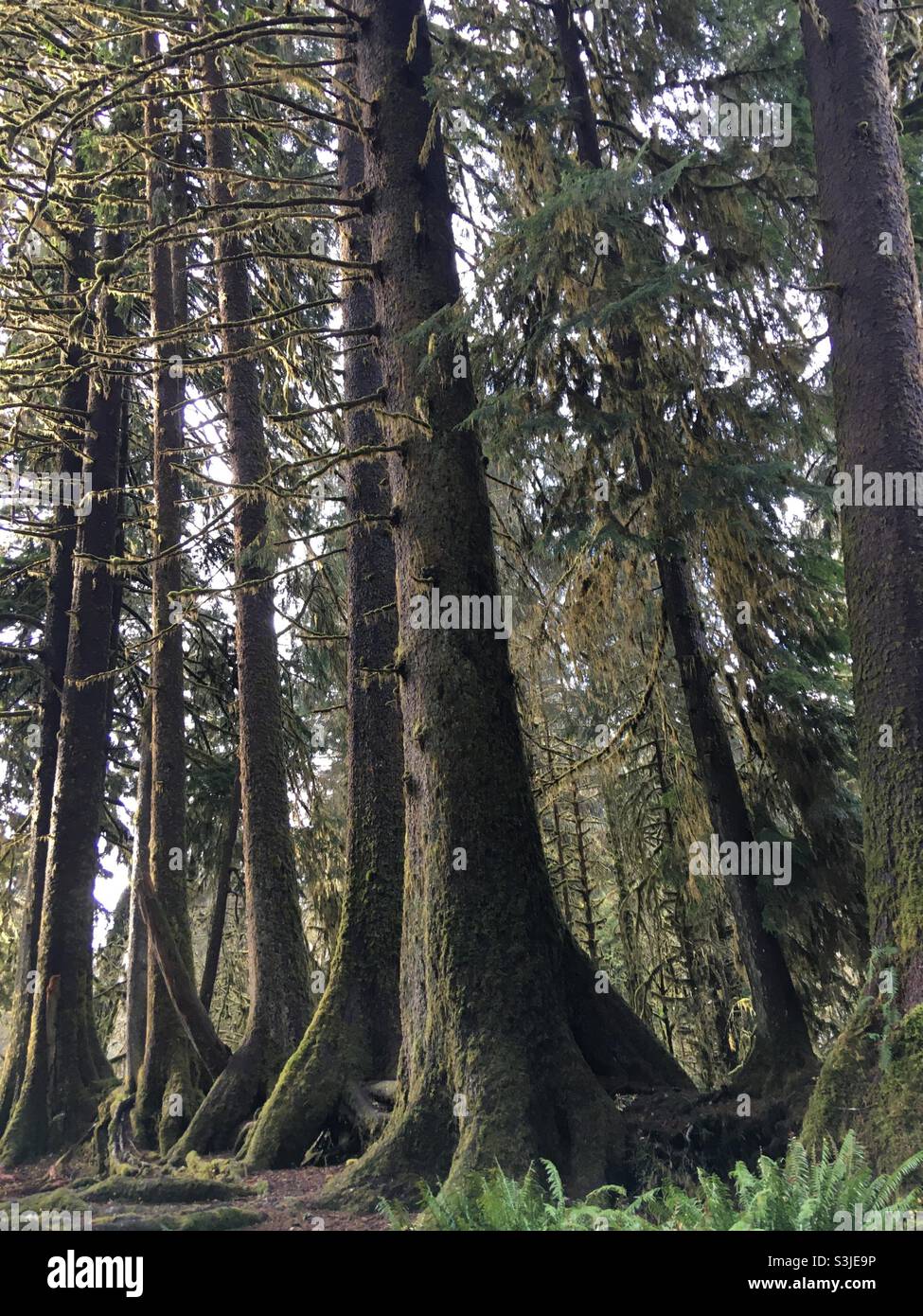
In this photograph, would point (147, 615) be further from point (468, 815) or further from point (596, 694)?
point (468, 815)

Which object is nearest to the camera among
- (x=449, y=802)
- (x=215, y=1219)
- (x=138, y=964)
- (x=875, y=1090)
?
(x=875, y=1090)

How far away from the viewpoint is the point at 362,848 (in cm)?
897

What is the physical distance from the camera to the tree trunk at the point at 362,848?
7828mm

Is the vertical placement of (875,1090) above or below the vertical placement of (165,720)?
below

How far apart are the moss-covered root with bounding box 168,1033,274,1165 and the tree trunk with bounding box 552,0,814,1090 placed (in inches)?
166

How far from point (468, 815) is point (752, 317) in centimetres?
462

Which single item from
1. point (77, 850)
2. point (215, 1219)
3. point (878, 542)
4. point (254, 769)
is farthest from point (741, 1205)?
point (77, 850)

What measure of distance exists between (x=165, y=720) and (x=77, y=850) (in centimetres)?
194

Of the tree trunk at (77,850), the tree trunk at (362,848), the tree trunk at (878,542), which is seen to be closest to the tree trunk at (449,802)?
the tree trunk at (362,848)

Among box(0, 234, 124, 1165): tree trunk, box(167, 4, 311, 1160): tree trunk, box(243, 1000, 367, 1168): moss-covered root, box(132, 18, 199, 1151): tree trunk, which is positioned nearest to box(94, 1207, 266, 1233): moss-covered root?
box(243, 1000, 367, 1168): moss-covered root

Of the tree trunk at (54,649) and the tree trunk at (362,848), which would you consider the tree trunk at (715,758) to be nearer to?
the tree trunk at (362,848)

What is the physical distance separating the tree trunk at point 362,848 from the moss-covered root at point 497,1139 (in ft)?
2.98

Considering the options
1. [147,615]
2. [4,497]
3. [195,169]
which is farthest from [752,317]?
[147,615]

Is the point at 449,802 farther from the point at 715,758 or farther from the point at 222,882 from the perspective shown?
the point at 222,882
